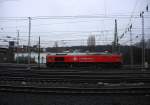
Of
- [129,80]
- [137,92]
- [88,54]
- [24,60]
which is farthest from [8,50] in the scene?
[137,92]

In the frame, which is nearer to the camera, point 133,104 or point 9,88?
point 133,104

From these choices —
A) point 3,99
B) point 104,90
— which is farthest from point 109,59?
point 3,99

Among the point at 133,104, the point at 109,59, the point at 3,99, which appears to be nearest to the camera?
the point at 133,104

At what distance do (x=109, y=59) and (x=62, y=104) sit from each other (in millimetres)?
25954

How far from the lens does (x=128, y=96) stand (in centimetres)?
1123

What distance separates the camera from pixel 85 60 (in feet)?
119

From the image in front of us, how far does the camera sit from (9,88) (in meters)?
13.2

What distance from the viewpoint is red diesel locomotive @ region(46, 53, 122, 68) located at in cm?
3544

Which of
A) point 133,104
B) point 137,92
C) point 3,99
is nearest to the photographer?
point 133,104

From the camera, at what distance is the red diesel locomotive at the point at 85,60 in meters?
35.4

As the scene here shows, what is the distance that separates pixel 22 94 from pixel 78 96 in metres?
2.67

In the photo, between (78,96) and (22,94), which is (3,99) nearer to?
(22,94)

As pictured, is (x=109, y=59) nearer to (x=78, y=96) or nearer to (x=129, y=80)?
(x=129, y=80)

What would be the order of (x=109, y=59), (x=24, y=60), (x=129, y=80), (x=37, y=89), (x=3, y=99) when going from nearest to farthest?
1. (x=3, y=99)
2. (x=37, y=89)
3. (x=129, y=80)
4. (x=109, y=59)
5. (x=24, y=60)
